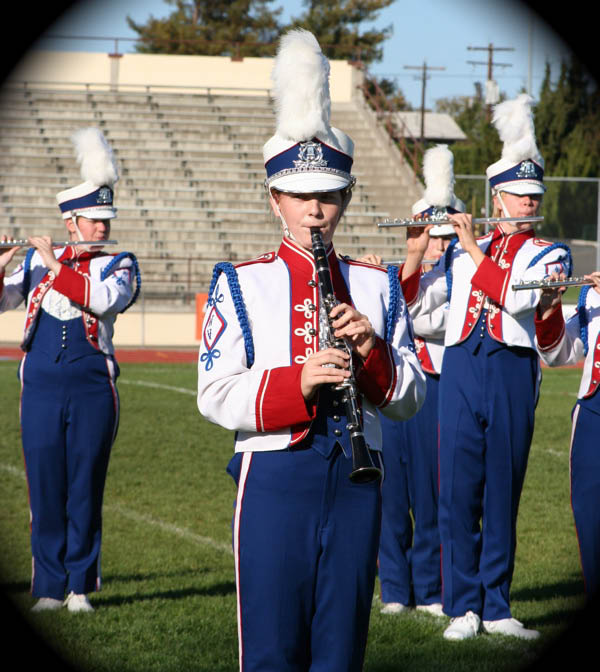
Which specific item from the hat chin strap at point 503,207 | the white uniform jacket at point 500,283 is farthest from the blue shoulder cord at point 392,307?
the hat chin strap at point 503,207

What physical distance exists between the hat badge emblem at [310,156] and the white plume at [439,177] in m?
2.93

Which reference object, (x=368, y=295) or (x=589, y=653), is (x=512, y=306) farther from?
(x=368, y=295)

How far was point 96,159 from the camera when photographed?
19.4 ft

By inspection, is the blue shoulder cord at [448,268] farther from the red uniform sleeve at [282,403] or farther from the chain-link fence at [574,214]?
the chain-link fence at [574,214]

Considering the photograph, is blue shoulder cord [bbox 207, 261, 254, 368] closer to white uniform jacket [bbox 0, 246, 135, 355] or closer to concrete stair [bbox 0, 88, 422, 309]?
white uniform jacket [bbox 0, 246, 135, 355]

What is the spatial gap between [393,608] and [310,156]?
3.30 m

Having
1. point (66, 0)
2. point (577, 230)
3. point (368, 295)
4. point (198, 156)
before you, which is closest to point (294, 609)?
point (368, 295)

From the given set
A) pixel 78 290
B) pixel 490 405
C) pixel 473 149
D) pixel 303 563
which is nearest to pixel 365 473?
pixel 303 563

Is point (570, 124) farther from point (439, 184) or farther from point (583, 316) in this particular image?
point (583, 316)

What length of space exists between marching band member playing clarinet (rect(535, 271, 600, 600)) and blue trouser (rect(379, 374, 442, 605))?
1.02m

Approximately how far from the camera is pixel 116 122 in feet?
97.9

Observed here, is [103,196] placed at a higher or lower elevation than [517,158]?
lower

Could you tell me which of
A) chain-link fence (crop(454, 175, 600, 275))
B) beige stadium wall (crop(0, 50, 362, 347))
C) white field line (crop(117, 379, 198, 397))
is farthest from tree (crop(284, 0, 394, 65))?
white field line (crop(117, 379, 198, 397))

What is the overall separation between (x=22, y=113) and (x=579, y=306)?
27321 millimetres
